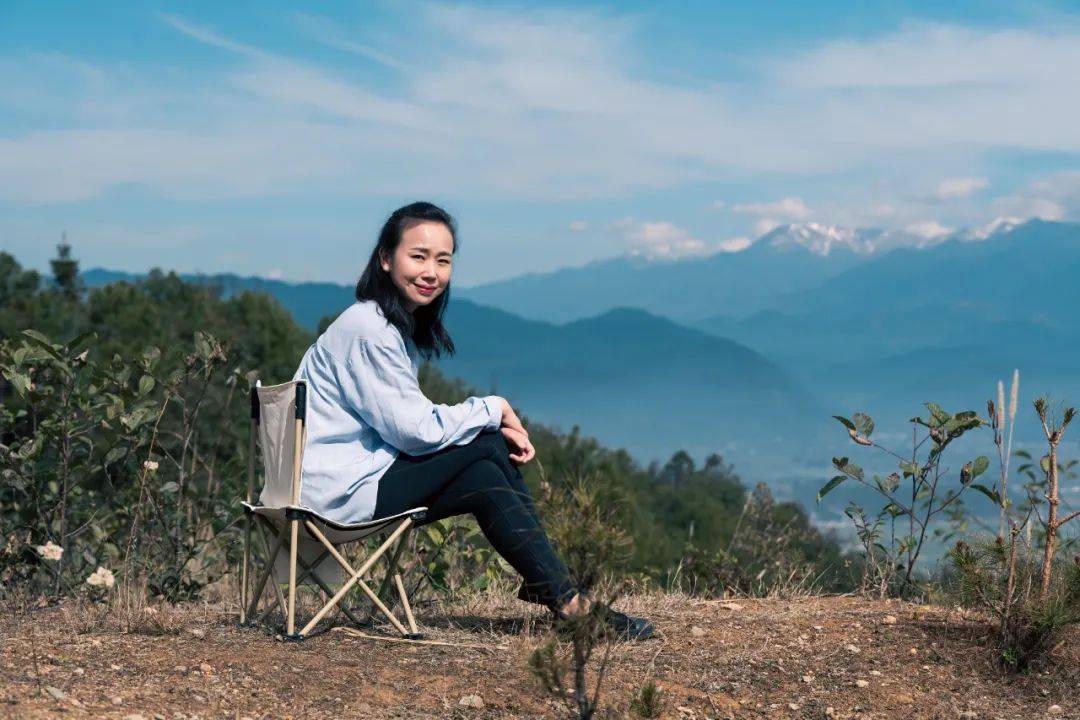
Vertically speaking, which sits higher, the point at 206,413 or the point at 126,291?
the point at 126,291

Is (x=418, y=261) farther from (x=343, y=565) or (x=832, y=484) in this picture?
(x=832, y=484)

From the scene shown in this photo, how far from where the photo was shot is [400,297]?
13.2ft

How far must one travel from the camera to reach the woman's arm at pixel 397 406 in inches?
148

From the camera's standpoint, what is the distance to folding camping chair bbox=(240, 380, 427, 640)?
146 inches

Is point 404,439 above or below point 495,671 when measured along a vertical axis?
above

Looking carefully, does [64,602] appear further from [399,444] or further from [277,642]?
[399,444]

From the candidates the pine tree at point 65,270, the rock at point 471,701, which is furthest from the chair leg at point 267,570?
the pine tree at point 65,270

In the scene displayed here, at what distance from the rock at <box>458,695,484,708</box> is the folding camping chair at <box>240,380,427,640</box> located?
A: 1.85 ft

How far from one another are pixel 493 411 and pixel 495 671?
867 mm

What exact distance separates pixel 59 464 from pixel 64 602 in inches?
22.2

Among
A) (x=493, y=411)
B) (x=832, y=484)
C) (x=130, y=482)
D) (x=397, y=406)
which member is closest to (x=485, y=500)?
(x=493, y=411)

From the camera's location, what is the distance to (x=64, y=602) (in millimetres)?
4680

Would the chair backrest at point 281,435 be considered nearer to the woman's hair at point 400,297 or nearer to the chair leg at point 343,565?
the chair leg at point 343,565

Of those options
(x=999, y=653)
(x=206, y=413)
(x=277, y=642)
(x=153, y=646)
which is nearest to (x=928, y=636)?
(x=999, y=653)
